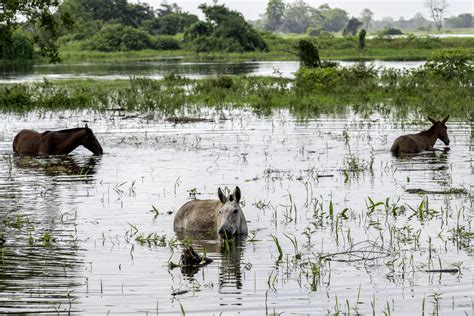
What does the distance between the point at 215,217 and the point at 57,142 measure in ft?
30.7

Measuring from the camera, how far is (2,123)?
26.9m

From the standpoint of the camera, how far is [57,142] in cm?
2092

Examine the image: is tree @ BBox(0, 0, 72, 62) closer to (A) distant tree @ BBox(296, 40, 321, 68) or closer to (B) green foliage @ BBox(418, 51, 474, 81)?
(A) distant tree @ BBox(296, 40, 321, 68)

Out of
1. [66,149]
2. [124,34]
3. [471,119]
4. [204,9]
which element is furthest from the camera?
[124,34]

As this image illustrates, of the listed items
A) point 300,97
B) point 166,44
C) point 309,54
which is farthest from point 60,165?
point 166,44

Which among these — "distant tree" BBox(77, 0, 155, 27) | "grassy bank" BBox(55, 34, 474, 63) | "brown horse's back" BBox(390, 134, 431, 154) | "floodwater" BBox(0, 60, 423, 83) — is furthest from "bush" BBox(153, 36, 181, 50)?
"brown horse's back" BBox(390, 134, 431, 154)

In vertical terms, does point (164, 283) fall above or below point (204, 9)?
below

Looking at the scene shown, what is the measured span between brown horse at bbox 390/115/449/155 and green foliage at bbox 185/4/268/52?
59497 millimetres

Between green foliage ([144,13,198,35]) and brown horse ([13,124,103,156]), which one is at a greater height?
green foliage ([144,13,198,35])

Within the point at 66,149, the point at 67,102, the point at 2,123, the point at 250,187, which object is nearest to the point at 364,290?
the point at 250,187

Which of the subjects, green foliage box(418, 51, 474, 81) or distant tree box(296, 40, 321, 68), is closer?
green foliage box(418, 51, 474, 81)

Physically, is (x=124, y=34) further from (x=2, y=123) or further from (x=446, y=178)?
(x=446, y=178)

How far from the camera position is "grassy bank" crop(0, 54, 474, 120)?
28.4 metres

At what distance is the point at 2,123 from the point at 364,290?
1939 cm
